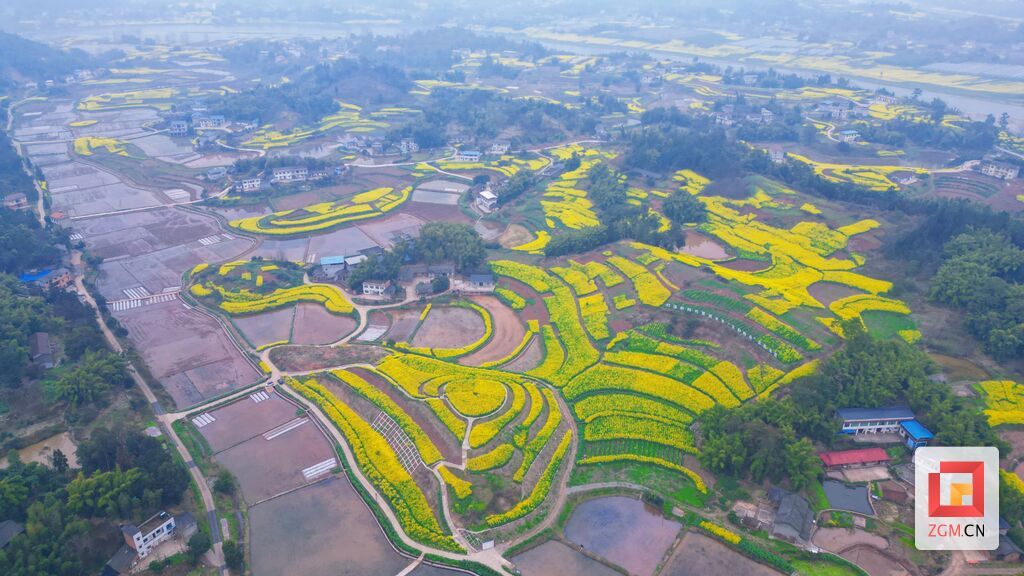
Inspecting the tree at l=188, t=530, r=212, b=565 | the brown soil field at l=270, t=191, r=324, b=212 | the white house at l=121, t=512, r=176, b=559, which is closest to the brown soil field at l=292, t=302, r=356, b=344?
the white house at l=121, t=512, r=176, b=559

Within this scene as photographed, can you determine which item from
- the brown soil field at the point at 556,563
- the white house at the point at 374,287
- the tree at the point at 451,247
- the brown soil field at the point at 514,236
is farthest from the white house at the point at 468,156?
the brown soil field at the point at 556,563

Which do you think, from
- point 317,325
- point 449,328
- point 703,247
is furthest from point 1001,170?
point 317,325

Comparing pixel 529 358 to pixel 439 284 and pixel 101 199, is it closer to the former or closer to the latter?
pixel 439 284

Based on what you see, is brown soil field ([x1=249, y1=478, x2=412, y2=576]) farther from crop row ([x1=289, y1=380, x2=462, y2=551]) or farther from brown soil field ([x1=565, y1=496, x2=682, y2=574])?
brown soil field ([x1=565, y1=496, x2=682, y2=574])

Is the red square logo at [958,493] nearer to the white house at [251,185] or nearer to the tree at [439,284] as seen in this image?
the tree at [439,284]

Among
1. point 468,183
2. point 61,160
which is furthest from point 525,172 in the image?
point 61,160

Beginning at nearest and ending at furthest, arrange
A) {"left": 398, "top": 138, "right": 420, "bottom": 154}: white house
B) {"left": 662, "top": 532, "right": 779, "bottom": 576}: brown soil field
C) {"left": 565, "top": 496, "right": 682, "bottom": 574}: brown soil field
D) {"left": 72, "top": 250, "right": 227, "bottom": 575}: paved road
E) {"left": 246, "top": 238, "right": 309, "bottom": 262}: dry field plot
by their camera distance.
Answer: {"left": 662, "top": 532, "right": 779, "bottom": 576}: brown soil field → {"left": 565, "top": 496, "right": 682, "bottom": 574}: brown soil field → {"left": 72, "top": 250, "right": 227, "bottom": 575}: paved road → {"left": 246, "top": 238, "right": 309, "bottom": 262}: dry field plot → {"left": 398, "top": 138, "right": 420, "bottom": 154}: white house
